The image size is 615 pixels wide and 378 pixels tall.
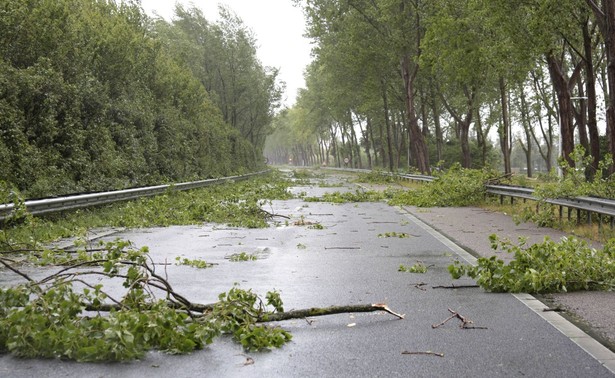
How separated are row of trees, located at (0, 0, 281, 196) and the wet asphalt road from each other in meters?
7.21

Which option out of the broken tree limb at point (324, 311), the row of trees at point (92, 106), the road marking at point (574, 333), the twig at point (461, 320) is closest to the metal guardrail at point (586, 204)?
the road marking at point (574, 333)

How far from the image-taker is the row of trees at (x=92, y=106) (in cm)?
1598

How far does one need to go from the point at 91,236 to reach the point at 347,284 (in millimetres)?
6633

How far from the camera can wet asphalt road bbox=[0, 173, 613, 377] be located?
4254mm

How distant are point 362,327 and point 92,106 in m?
17.5

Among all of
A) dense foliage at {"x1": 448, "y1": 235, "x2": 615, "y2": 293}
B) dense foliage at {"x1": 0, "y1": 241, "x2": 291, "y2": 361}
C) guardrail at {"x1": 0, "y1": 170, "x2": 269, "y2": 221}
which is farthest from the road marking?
guardrail at {"x1": 0, "y1": 170, "x2": 269, "y2": 221}

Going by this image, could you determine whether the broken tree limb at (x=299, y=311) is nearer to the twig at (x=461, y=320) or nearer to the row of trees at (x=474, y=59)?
the twig at (x=461, y=320)

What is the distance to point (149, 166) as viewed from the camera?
26.5m

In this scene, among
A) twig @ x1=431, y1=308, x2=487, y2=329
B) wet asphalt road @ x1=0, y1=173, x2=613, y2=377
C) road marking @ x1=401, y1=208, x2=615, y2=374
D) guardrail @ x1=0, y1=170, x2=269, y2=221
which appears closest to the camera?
wet asphalt road @ x1=0, y1=173, x2=613, y2=377

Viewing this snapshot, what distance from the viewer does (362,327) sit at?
213 inches

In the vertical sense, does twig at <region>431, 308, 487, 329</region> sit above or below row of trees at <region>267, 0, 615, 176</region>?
below

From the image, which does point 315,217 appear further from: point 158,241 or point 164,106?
point 164,106

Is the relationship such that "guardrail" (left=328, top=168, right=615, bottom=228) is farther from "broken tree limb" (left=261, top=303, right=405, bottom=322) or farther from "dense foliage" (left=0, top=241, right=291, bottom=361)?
"dense foliage" (left=0, top=241, right=291, bottom=361)

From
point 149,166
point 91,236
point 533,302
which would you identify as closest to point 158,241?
point 91,236
